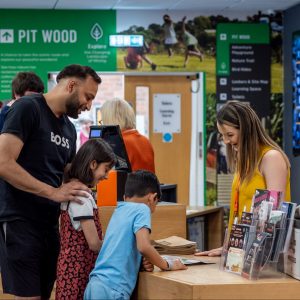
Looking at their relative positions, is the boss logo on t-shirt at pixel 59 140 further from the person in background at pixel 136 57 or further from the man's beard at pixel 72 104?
the person in background at pixel 136 57

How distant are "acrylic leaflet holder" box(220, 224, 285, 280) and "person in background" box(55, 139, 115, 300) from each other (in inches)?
25.6

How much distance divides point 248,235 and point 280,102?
6.91 meters

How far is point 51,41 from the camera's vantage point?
29.8 ft

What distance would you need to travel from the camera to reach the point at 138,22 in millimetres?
9156

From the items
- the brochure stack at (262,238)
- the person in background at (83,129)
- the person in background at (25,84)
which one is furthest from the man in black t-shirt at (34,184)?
the person in background at (83,129)

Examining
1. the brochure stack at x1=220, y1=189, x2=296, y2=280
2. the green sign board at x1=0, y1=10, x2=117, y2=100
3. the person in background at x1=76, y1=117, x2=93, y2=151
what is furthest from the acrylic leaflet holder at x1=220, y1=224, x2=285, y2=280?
the green sign board at x1=0, y1=10, x2=117, y2=100

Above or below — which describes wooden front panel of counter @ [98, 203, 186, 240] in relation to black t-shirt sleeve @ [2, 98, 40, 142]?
below

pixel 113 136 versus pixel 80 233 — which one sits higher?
pixel 113 136

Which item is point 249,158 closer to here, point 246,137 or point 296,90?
point 246,137

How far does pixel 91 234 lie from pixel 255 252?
78 cm

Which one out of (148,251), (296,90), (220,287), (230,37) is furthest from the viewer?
(230,37)

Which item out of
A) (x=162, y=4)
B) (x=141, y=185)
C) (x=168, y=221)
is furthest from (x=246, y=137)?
(x=162, y=4)

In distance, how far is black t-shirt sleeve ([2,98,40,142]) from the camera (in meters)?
3.03

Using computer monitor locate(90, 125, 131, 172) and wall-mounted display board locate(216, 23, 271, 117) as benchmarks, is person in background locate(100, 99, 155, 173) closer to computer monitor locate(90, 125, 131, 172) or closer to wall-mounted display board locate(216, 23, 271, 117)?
computer monitor locate(90, 125, 131, 172)
